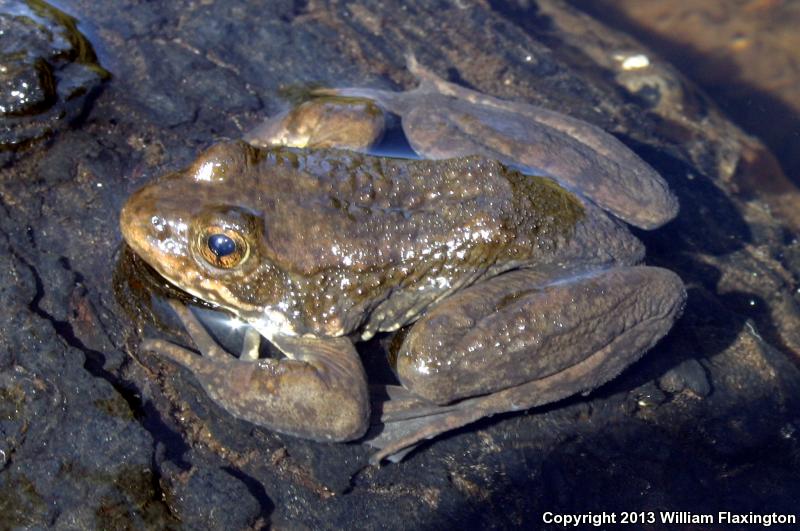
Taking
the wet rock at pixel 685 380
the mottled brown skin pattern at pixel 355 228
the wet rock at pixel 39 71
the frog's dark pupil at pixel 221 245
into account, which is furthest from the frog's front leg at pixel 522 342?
the wet rock at pixel 39 71

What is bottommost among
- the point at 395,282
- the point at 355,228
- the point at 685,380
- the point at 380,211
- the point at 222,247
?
the point at 685,380

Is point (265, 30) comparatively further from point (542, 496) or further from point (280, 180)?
point (542, 496)

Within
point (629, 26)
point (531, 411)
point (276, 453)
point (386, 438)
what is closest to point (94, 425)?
point (276, 453)

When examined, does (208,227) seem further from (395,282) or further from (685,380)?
(685,380)

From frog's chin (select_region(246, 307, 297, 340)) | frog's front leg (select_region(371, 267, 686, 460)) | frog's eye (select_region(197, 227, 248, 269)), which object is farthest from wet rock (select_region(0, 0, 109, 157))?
frog's front leg (select_region(371, 267, 686, 460))

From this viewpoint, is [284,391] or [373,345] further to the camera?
[373,345]

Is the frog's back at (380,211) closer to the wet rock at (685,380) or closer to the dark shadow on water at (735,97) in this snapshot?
the wet rock at (685,380)

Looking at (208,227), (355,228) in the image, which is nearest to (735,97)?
(355,228)
